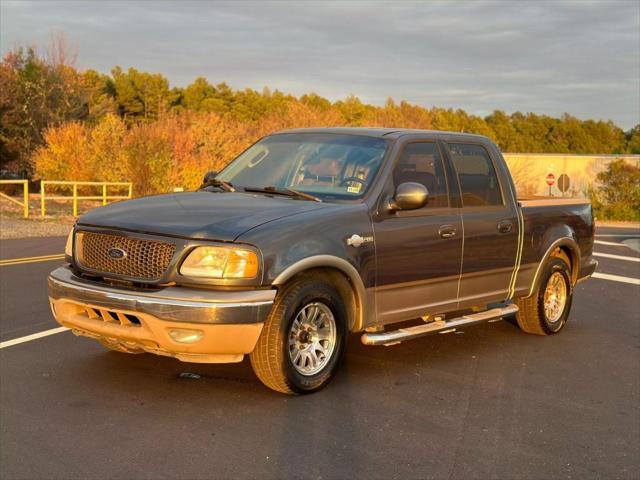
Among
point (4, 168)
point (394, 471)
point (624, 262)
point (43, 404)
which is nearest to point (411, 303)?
point (394, 471)

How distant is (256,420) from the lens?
5.62 meters

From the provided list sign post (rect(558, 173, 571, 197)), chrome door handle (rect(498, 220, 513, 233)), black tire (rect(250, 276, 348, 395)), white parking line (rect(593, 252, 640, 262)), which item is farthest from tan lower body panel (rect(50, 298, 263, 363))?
sign post (rect(558, 173, 571, 197))

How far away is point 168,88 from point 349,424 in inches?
3031

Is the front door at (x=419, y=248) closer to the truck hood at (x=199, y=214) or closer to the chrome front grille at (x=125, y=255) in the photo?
the truck hood at (x=199, y=214)

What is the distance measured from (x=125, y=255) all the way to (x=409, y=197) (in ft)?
7.04

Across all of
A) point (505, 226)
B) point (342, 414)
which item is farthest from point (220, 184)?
point (505, 226)

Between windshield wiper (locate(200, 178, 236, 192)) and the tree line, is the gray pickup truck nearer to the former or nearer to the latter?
windshield wiper (locate(200, 178, 236, 192))

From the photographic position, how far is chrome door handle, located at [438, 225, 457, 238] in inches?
284

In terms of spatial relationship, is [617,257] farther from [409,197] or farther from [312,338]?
[312,338]

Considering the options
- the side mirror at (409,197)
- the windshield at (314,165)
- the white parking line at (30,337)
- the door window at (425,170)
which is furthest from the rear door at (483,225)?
the white parking line at (30,337)

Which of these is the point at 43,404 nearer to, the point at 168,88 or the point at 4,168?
the point at 4,168

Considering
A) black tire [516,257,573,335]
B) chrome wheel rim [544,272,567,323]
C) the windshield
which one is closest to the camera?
the windshield

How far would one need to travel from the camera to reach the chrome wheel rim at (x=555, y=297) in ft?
28.9

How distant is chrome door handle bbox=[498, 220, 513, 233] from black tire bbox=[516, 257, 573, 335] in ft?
2.80
